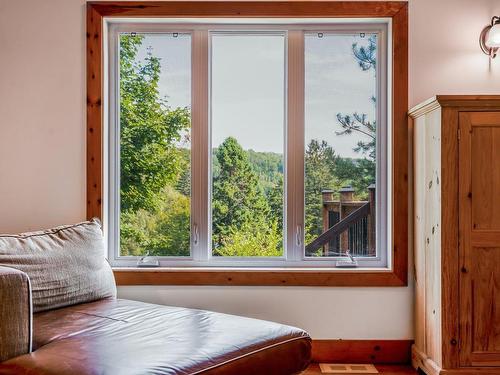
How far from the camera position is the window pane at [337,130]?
2.72 meters

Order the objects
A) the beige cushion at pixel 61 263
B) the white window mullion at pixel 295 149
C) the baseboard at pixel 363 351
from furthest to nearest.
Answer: the white window mullion at pixel 295 149 < the baseboard at pixel 363 351 < the beige cushion at pixel 61 263

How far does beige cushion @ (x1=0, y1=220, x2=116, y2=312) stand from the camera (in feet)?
6.51

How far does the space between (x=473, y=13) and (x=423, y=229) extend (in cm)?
132

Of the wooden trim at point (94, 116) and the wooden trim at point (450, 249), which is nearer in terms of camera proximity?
the wooden trim at point (450, 249)

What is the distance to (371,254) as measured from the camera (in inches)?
107

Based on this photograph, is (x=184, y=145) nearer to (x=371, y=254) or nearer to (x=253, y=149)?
(x=253, y=149)

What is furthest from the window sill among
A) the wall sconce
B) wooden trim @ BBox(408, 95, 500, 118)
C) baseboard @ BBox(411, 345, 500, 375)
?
the wall sconce

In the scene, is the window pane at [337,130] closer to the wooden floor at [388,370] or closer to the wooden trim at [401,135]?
the wooden trim at [401,135]

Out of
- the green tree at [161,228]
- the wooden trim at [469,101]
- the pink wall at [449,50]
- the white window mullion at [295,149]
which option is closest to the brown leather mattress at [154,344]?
the green tree at [161,228]

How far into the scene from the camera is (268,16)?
8.52 feet

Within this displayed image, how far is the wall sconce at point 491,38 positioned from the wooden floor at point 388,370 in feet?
6.14

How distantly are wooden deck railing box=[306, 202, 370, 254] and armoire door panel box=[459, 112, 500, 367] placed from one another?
2.20 feet

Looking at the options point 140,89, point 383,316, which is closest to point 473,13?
point 383,316

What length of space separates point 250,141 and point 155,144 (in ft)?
1.95
